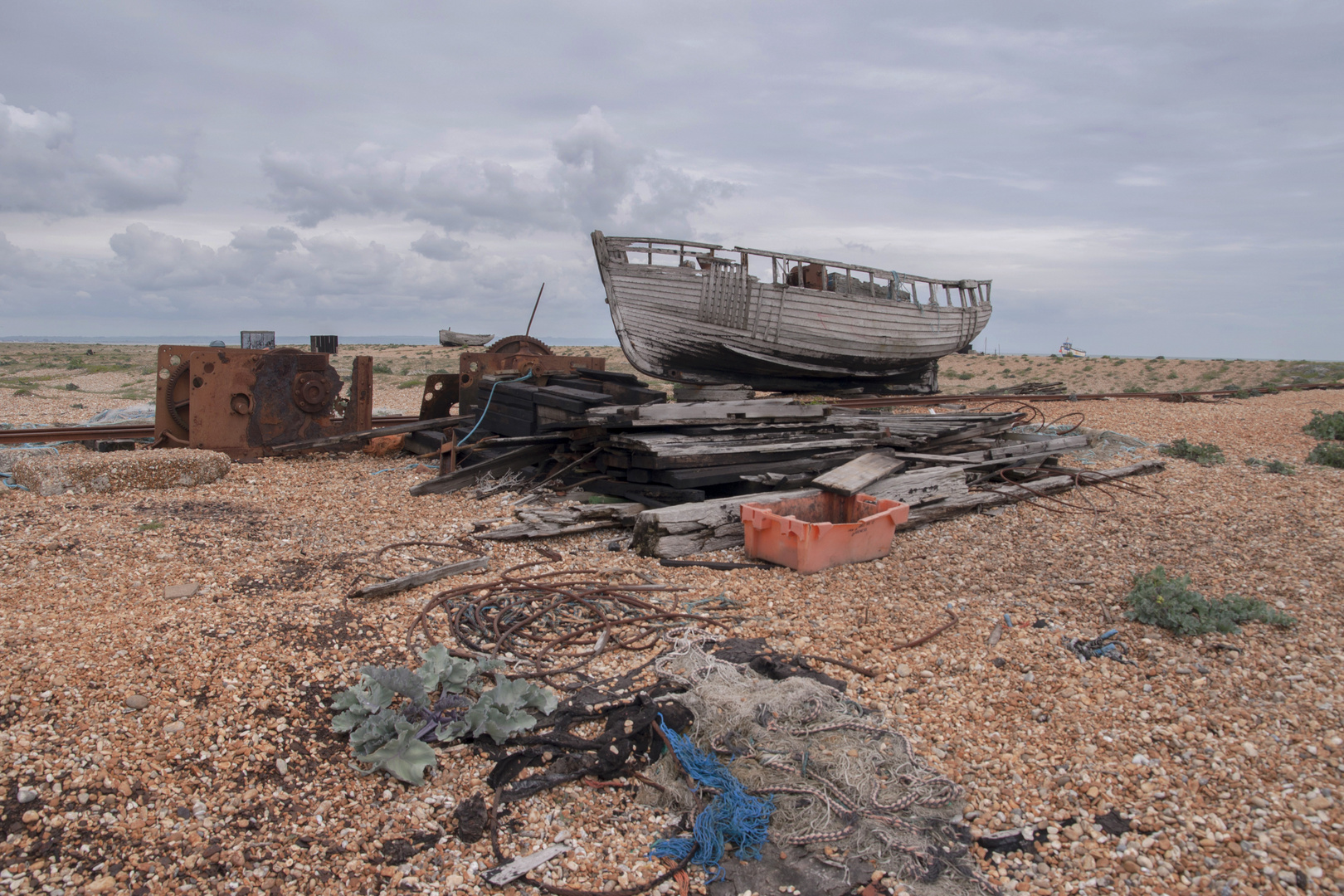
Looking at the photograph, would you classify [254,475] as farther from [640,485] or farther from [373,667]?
[373,667]

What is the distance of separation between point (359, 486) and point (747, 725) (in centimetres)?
620

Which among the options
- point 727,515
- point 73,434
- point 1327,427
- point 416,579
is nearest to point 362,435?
point 73,434

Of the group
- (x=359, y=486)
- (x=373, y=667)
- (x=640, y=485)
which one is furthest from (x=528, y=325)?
(x=373, y=667)

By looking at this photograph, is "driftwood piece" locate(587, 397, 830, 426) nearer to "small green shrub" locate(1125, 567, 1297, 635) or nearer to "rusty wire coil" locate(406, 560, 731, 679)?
"rusty wire coil" locate(406, 560, 731, 679)

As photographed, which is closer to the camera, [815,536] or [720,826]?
[720,826]

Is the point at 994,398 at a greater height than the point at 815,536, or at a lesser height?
greater

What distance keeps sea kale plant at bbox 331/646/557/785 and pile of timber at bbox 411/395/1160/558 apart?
8.33 ft

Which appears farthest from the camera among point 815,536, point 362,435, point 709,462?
point 362,435

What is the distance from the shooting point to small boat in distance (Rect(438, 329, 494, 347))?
1352cm

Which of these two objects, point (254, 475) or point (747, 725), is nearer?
point (747, 725)

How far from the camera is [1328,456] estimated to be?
947cm

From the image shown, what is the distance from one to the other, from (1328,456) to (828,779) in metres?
10.1

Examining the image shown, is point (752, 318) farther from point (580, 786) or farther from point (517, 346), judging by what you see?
point (580, 786)

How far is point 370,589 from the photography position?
15.6 ft
